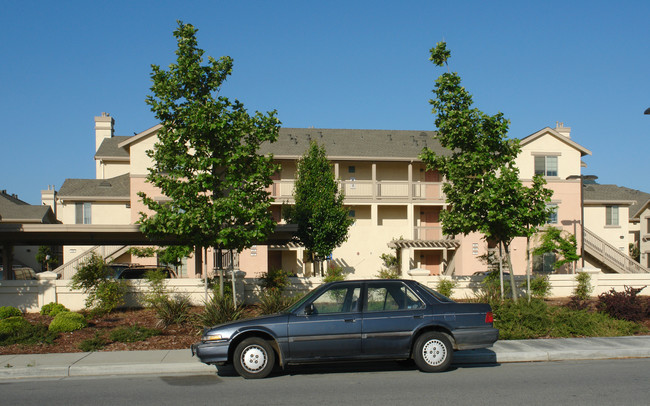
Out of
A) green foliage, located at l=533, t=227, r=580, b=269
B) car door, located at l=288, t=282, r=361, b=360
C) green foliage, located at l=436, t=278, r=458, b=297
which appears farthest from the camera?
green foliage, located at l=533, t=227, r=580, b=269

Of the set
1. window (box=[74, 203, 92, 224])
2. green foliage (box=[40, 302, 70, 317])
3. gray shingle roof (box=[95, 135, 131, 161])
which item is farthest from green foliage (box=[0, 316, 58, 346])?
gray shingle roof (box=[95, 135, 131, 161])

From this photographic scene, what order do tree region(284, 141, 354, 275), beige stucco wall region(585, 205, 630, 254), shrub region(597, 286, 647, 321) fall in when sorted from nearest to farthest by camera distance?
1. shrub region(597, 286, 647, 321)
2. tree region(284, 141, 354, 275)
3. beige stucco wall region(585, 205, 630, 254)

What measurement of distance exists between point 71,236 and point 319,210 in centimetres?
1124

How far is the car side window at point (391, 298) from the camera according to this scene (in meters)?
9.62

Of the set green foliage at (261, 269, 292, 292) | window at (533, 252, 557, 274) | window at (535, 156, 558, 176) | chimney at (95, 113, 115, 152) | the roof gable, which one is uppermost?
chimney at (95, 113, 115, 152)

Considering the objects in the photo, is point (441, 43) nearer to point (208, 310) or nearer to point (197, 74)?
point (197, 74)

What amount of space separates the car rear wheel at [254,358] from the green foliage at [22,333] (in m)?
5.44

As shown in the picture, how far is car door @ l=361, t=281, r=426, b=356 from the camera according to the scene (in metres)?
9.34

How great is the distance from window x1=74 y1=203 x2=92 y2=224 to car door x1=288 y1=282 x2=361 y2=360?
87.0 feet

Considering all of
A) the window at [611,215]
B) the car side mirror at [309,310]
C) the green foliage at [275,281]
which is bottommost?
the green foliage at [275,281]

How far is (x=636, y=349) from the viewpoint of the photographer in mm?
11312

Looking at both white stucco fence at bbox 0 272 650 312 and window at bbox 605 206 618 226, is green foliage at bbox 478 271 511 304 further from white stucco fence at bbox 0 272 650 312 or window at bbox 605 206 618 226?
window at bbox 605 206 618 226

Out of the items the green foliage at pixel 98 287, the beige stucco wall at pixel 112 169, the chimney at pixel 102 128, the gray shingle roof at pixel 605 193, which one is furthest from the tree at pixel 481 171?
the chimney at pixel 102 128

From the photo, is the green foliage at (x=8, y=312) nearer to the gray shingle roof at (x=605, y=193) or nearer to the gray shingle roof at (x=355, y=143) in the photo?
the gray shingle roof at (x=355, y=143)
